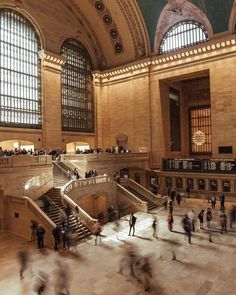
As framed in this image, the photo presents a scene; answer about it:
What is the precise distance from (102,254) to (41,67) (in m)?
16.3

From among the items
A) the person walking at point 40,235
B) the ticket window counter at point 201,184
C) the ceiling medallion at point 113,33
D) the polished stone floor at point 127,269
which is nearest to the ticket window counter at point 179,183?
the ticket window counter at point 201,184

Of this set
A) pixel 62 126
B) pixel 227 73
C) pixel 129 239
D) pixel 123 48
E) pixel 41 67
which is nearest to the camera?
pixel 129 239

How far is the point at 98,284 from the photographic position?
754cm

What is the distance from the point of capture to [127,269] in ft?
27.2

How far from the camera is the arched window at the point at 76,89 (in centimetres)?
2366

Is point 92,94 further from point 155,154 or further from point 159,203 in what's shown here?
point 159,203

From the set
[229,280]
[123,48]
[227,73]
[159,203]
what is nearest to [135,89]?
[123,48]

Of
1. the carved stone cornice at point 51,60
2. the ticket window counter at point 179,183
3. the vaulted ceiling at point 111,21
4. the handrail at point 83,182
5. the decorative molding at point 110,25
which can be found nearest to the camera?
the handrail at point 83,182

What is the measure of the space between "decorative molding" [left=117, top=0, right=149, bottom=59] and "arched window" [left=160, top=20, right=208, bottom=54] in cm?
161

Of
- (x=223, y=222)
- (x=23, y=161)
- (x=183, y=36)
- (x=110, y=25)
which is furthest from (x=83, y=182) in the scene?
(x=110, y=25)

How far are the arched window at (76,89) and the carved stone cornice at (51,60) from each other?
41.0 inches

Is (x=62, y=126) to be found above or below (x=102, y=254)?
above

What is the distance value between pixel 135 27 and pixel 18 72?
35.2 ft

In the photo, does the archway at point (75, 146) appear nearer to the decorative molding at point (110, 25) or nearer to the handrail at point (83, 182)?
the handrail at point (83, 182)
